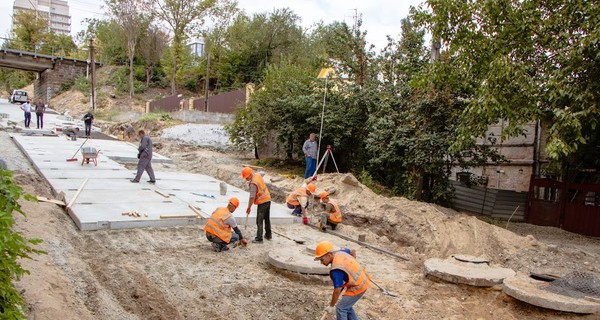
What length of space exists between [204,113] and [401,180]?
17.7 metres

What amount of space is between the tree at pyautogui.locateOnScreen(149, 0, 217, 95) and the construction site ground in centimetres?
3623

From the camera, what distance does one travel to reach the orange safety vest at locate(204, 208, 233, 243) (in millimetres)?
8234

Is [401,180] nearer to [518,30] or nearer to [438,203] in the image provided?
[438,203]

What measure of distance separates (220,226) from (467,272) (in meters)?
4.33

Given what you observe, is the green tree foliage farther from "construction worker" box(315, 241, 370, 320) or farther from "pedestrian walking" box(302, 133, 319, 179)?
"construction worker" box(315, 241, 370, 320)

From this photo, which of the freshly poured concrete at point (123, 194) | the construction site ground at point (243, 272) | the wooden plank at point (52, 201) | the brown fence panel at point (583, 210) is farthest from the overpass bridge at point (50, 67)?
the brown fence panel at point (583, 210)

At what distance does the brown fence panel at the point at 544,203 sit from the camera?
13.7 metres

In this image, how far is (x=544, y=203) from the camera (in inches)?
553

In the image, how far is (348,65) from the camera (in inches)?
718

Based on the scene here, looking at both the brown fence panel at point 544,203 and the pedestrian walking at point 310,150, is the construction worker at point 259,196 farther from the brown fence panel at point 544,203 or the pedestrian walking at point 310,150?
the brown fence panel at point 544,203

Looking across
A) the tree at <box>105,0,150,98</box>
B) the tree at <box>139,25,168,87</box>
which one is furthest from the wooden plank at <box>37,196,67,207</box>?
the tree at <box>139,25,168,87</box>

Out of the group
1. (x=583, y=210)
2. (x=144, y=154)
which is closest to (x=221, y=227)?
(x=144, y=154)

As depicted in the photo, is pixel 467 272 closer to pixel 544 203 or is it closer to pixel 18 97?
pixel 544 203

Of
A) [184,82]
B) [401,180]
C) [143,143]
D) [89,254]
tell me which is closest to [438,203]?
[401,180]
